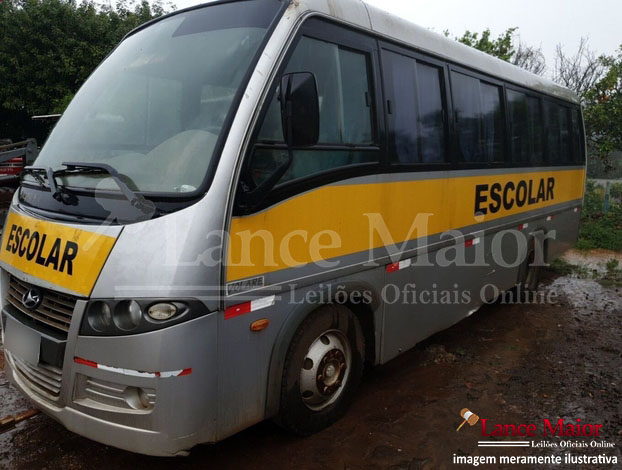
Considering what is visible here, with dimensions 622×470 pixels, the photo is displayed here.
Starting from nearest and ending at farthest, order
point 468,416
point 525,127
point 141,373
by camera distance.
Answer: point 141,373 → point 468,416 → point 525,127

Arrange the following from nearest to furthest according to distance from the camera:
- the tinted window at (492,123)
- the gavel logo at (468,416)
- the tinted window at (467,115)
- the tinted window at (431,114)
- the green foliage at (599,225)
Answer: the gavel logo at (468,416) < the tinted window at (431,114) < the tinted window at (467,115) < the tinted window at (492,123) < the green foliage at (599,225)

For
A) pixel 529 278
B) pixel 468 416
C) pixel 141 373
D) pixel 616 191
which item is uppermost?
pixel 616 191

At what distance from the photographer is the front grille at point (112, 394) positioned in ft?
8.33

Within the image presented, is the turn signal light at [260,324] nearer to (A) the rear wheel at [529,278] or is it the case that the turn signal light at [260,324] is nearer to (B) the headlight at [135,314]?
(B) the headlight at [135,314]

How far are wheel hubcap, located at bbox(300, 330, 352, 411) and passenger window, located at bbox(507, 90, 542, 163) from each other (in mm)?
3629

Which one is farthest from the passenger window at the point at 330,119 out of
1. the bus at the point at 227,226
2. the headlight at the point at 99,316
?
the headlight at the point at 99,316

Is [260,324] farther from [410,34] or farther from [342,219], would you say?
[410,34]

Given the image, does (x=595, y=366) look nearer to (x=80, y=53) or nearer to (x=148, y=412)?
(x=148, y=412)

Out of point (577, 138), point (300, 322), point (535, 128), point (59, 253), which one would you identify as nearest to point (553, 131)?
point (535, 128)

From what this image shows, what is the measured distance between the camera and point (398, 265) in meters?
4.07

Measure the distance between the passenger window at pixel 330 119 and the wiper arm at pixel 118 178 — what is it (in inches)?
23.8

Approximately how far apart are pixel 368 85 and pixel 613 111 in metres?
14.3

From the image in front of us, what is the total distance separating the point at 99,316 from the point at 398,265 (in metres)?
2.39

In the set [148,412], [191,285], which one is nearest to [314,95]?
[191,285]
